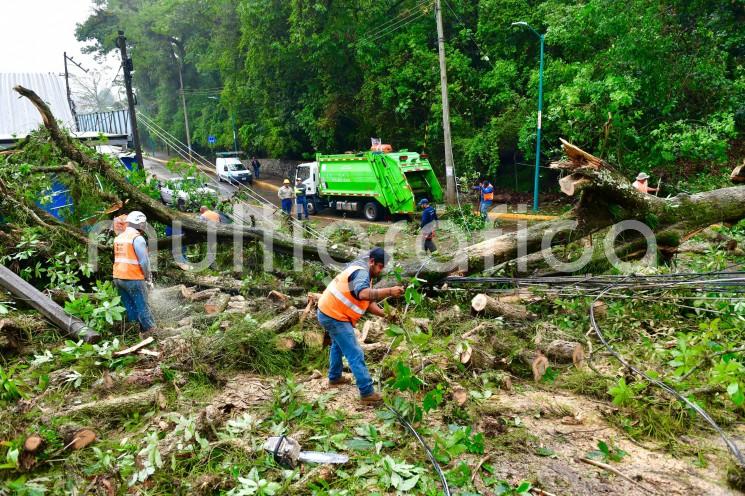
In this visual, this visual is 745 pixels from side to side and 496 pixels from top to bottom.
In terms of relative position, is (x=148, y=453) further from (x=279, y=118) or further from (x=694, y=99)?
(x=279, y=118)

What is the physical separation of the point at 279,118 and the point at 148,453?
2357cm

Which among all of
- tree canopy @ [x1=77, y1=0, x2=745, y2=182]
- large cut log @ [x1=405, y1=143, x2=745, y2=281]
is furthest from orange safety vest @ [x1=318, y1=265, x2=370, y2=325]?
tree canopy @ [x1=77, y1=0, x2=745, y2=182]

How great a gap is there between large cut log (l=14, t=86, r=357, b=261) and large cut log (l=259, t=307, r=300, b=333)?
5.75 ft

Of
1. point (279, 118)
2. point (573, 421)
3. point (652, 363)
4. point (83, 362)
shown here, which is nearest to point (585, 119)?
point (652, 363)

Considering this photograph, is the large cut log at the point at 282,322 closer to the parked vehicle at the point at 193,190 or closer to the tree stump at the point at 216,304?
the tree stump at the point at 216,304

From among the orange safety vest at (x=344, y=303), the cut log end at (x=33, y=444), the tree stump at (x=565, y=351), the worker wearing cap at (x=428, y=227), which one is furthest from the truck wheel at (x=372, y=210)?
the cut log end at (x=33, y=444)

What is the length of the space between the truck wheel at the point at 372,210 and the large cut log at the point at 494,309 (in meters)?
9.57

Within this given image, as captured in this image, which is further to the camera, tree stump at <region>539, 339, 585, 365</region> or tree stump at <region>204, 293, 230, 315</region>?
tree stump at <region>204, 293, 230, 315</region>

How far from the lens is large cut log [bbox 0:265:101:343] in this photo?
15.8ft

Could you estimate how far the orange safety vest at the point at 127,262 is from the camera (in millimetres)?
5219

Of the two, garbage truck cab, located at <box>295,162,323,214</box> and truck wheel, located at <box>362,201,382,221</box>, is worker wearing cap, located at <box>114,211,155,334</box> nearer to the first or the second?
truck wheel, located at <box>362,201,382,221</box>

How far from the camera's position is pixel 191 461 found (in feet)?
10.9

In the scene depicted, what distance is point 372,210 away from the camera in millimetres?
15055

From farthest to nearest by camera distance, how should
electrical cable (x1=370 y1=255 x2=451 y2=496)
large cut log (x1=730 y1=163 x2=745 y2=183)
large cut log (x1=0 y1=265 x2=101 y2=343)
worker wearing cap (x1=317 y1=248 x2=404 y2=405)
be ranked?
1. large cut log (x1=730 y1=163 x2=745 y2=183)
2. large cut log (x1=0 y1=265 x2=101 y2=343)
3. worker wearing cap (x1=317 y1=248 x2=404 y2=405)
4. electrical cable (x1=370 y1=255 x2=451 y2=496)
